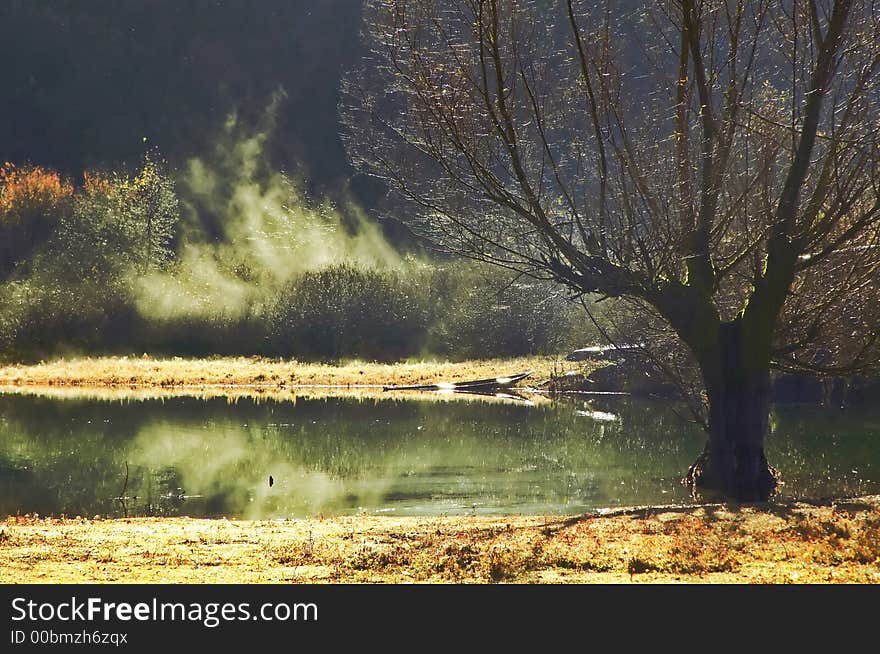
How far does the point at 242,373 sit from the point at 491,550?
181ft

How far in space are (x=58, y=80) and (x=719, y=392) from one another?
384 feet

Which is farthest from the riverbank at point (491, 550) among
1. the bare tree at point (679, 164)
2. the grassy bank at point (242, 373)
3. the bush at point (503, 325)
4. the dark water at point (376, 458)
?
the bush at point (503, 325)

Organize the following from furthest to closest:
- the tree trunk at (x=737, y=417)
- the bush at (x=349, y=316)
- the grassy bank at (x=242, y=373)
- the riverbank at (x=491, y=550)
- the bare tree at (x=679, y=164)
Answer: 1. the bush at (x=349, y=316)
2. the grassy bank at (x=242, y=373)
3. the tree trunk at (x=737, y=417)
4. the bare tree at (x=679, y=164)
5. the riverbank at (x=491, y=550)

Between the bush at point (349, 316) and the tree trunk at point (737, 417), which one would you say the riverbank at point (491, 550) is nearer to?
the tree trunk at point (737, 417)

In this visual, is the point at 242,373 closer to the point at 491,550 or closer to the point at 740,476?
the point at 740,476

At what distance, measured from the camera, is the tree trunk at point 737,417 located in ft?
69.9

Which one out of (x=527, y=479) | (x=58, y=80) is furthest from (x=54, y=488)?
(x=58, y=80)

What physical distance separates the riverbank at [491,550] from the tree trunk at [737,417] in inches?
138

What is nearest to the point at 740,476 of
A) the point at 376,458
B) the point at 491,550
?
the point at 491,550

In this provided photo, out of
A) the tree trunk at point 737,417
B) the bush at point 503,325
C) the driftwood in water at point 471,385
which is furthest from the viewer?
the bush at point 503,325

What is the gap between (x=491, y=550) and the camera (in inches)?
543

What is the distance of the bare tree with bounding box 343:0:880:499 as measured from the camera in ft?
64.6

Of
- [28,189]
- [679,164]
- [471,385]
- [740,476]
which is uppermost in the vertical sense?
[28,189]

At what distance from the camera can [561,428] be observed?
→ 129ft
